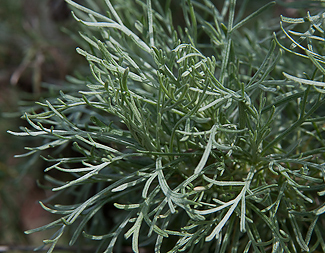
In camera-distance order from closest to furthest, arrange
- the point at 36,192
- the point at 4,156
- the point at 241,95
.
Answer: the point at 241,95 → the point at 4,156 → the point at 36,192

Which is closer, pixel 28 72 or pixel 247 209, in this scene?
pixel 247 209

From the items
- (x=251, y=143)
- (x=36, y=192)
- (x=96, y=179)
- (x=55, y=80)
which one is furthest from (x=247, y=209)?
(x=36, y=192)

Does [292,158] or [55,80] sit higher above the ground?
[55,80]

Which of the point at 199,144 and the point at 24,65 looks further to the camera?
the point at 24,65

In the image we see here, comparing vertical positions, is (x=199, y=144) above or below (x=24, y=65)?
below

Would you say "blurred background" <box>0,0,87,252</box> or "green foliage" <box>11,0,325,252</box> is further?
"blurred background" <box>0,0,87,252</box>

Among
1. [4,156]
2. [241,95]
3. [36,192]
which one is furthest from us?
[36,192]

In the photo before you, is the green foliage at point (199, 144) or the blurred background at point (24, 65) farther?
the blurred background at point (24, 65)

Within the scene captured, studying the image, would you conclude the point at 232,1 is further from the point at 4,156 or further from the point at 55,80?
the point at 4,156

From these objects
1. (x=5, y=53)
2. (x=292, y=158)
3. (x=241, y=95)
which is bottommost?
(x=292, y=158)

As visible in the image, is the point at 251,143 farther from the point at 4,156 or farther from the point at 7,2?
the point at 7,2
